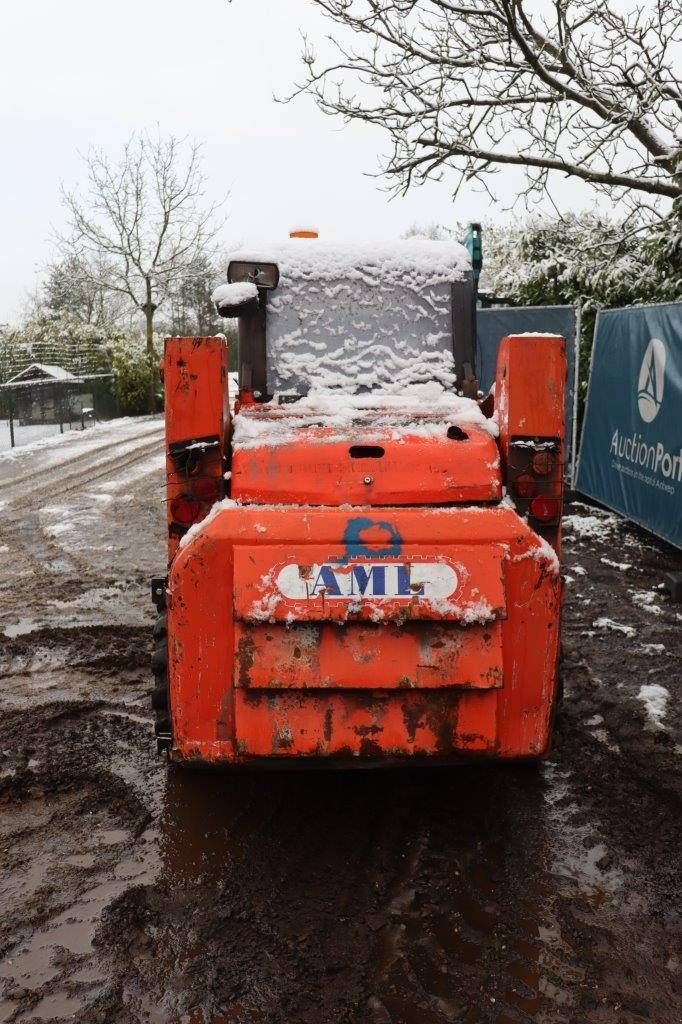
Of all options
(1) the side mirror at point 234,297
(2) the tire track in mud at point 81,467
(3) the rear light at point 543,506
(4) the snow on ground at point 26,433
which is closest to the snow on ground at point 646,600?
(3) the rear light at point 543,506

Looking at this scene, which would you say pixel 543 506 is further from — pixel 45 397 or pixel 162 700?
pixel 45 397

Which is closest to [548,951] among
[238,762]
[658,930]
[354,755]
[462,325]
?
[658,930]

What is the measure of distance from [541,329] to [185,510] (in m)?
8.37

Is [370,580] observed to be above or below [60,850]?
above

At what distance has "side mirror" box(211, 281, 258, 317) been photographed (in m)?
3.90

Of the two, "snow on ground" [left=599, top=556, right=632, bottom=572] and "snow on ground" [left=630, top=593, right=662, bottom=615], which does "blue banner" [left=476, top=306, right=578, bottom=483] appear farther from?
"snow on ground" [left=630, top=593, right=662, bottom=615]

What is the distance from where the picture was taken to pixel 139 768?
3766mm

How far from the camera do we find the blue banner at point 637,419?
23.4 feet

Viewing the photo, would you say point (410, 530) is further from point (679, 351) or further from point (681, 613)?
point (679, 351)

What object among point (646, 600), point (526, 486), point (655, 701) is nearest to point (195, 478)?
point (526, 486)

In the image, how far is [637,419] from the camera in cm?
797

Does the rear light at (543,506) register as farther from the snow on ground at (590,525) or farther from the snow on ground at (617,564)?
the snow on ground at (590,525)

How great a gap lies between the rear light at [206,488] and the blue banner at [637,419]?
4948 millimetres

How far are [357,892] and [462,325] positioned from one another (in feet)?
9.23
